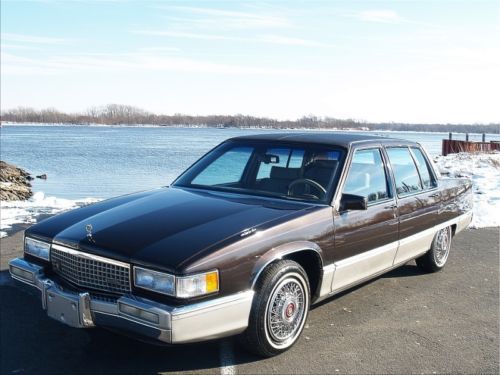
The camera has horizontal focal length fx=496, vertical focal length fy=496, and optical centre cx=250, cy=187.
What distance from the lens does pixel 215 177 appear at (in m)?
5.15

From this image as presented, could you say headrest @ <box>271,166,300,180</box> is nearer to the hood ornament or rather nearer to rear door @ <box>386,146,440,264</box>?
rear door @ <box>386,146,440,264</box>

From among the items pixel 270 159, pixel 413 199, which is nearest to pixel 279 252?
pixel 270 159

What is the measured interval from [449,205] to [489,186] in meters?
8.96

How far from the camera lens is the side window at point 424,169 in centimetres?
585

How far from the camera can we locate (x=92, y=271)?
3.54m

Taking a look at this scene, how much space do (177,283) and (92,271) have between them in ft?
2.47

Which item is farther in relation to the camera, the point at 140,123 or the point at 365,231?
the point at 140,123

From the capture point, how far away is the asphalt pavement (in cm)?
363

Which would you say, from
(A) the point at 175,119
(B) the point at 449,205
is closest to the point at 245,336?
(B) the point at 449,205

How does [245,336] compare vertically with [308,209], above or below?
below

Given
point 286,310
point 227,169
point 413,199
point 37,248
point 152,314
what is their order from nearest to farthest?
point 152,314 → point 286,310 → point 37,248 → point 227,169 → point 413,199

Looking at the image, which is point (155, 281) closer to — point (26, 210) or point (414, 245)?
point (414, 245)

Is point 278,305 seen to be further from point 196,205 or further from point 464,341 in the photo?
point 464,341

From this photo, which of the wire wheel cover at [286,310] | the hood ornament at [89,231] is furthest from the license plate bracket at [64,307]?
the wire wheel cover at [286,310]
